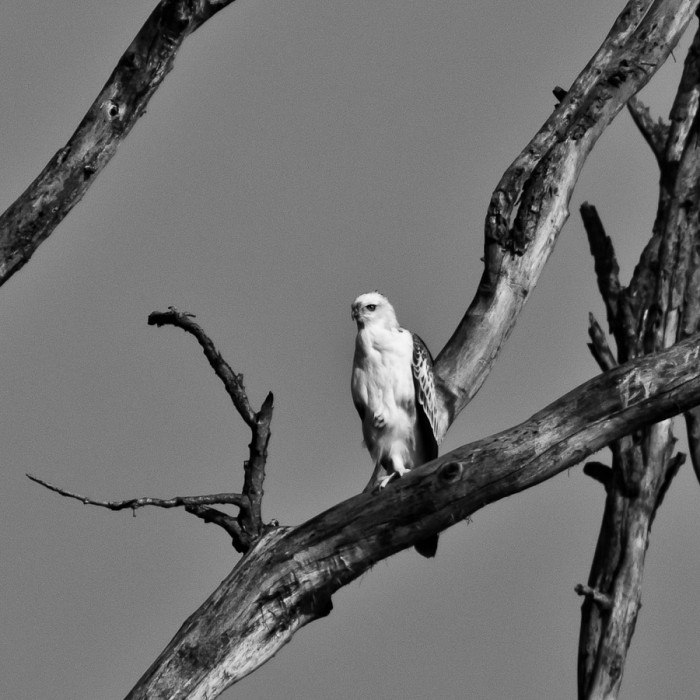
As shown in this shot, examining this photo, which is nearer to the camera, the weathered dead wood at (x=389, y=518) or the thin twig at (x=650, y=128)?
the weathered dead wood at (x=389, y=518)

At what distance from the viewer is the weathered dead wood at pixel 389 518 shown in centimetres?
674

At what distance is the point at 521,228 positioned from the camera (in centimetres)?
957

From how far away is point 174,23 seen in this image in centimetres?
747

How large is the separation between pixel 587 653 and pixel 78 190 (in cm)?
A: 628

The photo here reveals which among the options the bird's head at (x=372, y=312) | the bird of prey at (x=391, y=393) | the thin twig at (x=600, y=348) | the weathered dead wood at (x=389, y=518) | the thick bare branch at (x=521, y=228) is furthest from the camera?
the thin twig at (x=600, y=348)

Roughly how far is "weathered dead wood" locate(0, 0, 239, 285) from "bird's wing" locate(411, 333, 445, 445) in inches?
138

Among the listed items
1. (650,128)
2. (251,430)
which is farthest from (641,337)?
(251,430)

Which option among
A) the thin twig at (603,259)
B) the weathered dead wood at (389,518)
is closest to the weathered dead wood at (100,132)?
the weathered dead wood at (389,518)

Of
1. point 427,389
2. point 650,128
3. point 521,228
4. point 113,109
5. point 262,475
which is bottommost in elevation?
point 262,475

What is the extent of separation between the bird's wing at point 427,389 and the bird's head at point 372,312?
0.40m

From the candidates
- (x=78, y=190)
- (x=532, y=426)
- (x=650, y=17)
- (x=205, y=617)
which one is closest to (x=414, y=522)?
(x=532, y=426)

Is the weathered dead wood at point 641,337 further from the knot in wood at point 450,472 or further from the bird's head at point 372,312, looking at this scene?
the knot in wood at point 450,472

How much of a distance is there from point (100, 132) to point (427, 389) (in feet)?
12.0

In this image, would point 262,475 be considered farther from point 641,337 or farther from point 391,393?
point 641,337
